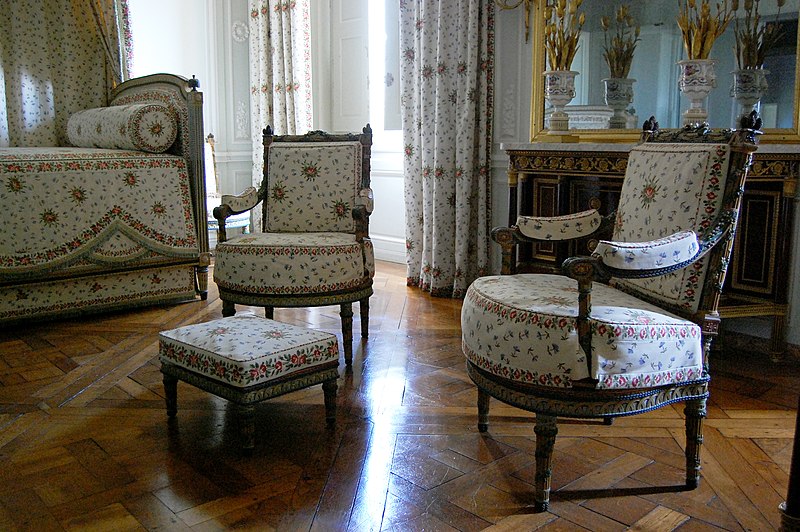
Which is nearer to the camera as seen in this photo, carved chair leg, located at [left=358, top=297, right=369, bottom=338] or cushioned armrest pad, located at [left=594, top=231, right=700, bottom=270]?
cushioned armrest pad, located at [left=594, top=231, right=700, bottom=270]

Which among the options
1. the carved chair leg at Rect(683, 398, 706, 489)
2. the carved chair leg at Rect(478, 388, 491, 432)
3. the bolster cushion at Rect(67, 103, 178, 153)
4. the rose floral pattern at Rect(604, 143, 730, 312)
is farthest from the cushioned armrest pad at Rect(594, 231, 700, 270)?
the bolster cushion at Rect(67, 103, 178, 153)

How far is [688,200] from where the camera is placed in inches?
78.2

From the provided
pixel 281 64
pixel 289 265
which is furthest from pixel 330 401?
pixel 281 64

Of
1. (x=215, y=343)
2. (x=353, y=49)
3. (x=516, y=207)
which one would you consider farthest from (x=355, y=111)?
(x=215, y=343)

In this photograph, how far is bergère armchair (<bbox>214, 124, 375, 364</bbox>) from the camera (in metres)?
2.82

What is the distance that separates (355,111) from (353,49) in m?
0.44

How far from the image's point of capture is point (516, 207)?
3.54 m

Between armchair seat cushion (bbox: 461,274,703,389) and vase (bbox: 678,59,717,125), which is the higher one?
vase (bbox: 678,59,717,125)

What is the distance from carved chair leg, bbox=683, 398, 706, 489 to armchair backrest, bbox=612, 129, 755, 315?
25 cm

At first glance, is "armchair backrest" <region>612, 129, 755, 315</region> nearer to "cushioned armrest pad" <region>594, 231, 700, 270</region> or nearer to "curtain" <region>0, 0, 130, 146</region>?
"cushioned armrest pad" <region>594, 231, 700, 270</region>

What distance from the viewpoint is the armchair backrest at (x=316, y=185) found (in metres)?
3.26

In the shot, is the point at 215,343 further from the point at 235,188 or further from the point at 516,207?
the point at 235,188

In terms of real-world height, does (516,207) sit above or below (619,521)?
above

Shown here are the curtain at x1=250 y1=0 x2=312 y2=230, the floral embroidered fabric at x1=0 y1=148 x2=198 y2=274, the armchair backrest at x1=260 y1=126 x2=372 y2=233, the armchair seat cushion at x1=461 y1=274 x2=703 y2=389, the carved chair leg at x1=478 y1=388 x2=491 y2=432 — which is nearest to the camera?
the armchair seat cushion at x1=461 y1=274 x2=703 y2=389
